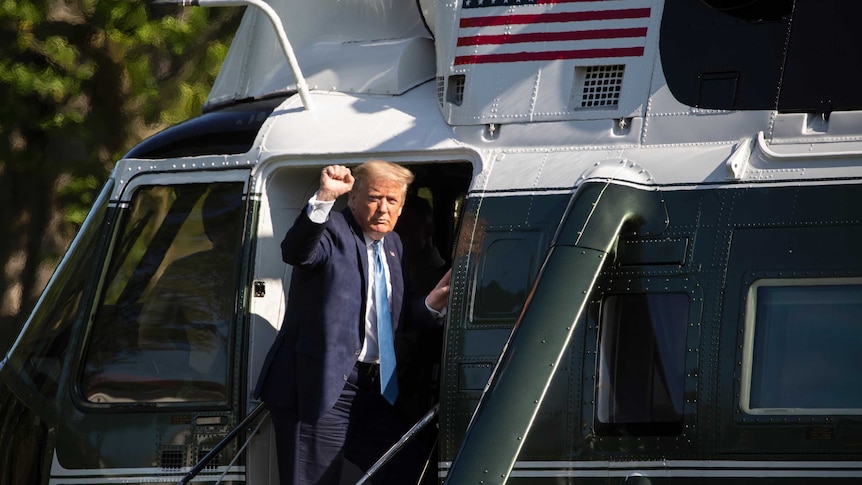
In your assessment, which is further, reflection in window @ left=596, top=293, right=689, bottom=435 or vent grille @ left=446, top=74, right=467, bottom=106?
vent grille @ left=446, top=74, right=467, bottom=106

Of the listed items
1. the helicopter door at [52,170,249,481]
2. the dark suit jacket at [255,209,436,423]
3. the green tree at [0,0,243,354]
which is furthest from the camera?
the green tree at [0,0,243,354]

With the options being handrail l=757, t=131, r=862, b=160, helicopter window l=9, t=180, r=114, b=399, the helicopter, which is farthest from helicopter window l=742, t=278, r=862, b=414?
helicopter window l=9, t=180, r=114, b=399

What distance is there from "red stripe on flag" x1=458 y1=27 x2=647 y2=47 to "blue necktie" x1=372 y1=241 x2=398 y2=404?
3.87 ft

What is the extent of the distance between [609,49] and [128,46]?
6612 millimetres

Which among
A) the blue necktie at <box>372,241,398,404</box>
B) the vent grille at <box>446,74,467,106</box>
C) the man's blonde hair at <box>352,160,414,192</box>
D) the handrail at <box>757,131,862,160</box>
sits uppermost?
the vent grille at <box>446,74,467,106</box>

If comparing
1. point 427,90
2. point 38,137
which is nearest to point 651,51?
Answer: point 427,90

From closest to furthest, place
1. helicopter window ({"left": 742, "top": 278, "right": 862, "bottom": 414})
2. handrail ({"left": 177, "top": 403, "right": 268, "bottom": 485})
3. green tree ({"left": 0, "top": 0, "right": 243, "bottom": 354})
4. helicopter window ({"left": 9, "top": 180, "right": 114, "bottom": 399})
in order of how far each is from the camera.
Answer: helicopter window ({"left": 742, "top": 278, "right": 862, "bottom": 414}), handrail ({"left": 177, "top": 403, "right": 268, "bottom": 485}), helicopter window ({"left": 9, "top": 180, "right": 114, "bottom": 399}), green tree ({"left": 0, "top": 0, "right": 243, "bottom": 354})

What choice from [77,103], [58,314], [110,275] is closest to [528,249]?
[110,275]

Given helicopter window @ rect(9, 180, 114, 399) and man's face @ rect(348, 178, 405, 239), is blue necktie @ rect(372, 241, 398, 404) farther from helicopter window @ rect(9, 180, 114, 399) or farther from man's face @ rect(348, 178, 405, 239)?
helicopter window @ rect(9, 180, 114, 399)

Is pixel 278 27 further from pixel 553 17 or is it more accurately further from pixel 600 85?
pixel 600 85

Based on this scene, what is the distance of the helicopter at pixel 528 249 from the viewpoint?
17.1 ft

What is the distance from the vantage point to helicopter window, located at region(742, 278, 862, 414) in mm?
5133

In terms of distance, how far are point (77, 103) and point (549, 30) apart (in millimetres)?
6781

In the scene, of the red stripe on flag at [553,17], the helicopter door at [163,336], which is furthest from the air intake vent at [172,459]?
the red stripe on flag at [553,17]
